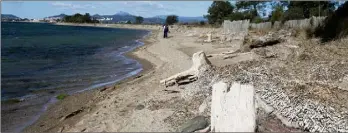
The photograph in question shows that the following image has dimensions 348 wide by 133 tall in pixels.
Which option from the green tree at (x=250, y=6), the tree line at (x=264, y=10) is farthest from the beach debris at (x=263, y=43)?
the green tree at (x=250, y=6)

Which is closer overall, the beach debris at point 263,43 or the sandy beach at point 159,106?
the sandy beach at point 159,106

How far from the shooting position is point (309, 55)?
15.0 meters

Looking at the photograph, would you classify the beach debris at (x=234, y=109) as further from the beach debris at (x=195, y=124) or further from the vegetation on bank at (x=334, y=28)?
the vegetation on bank at (x=334, y=28)

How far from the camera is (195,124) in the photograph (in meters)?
7.61

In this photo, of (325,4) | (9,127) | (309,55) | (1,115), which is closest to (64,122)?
(9,127)

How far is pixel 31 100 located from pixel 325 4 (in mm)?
53583

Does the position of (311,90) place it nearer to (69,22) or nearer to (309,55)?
(309,55)

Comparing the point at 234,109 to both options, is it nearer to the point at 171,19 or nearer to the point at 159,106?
the point at 159,106

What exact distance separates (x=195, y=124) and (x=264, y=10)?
7052cm

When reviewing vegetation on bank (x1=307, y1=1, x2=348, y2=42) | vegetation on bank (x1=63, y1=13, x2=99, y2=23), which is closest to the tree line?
vegetation on bank (x1=307, y1=1, x2=348, y2=42)

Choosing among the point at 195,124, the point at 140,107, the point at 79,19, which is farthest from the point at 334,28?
the point at 79,19

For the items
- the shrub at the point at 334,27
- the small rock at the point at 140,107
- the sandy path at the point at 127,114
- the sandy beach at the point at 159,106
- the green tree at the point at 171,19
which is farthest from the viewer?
the green tree at the point at 171,19

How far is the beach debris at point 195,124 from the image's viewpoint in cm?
742

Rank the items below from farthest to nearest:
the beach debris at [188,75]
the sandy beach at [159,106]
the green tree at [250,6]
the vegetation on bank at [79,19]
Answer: the vegetation on bank at [79,19]
the green tree at [250,6]
the beach debris at [188,75]
the sandy beach at [159,106]
